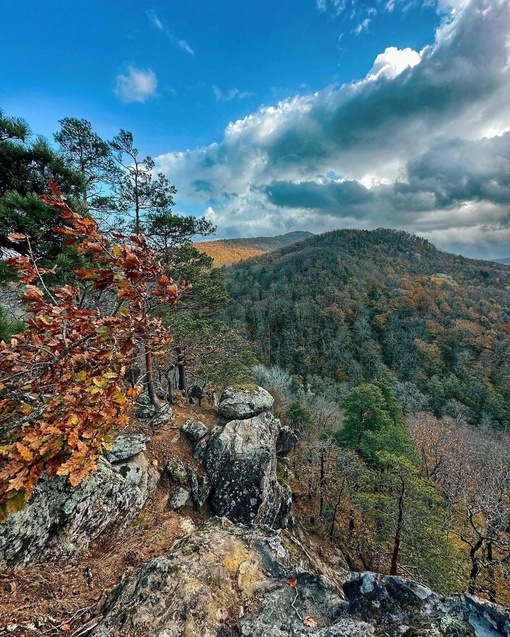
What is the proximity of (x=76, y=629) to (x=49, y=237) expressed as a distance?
19.3 feet

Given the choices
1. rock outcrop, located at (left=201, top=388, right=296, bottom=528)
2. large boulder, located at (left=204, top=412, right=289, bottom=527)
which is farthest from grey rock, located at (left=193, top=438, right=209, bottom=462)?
large boulder, located at (left=204, top=412, right=289, bottom=527)

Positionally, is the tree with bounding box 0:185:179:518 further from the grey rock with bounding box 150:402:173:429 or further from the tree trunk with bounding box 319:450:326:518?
the tree trunk with bounding box 319:450:326:518

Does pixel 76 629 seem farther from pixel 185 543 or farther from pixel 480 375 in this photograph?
pixel 480 375

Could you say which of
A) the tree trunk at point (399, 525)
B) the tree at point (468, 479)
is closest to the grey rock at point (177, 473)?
the tree trunk at point (399, 525)

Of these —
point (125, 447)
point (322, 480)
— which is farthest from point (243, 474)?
point (322, 480)

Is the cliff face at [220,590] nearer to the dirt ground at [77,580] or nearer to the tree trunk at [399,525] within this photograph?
the dirt ground at [77,580]

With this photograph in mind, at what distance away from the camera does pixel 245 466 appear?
9.26 metres

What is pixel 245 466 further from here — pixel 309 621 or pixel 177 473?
pixel 309 621

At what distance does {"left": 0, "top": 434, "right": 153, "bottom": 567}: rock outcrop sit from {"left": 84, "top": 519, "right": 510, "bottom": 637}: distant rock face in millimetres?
1632

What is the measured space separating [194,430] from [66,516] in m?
5.74

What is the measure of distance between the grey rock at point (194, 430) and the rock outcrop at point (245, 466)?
351mm

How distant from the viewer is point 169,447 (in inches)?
368

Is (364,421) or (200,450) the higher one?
(200,450)

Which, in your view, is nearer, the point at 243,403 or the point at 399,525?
the point at 399,525
